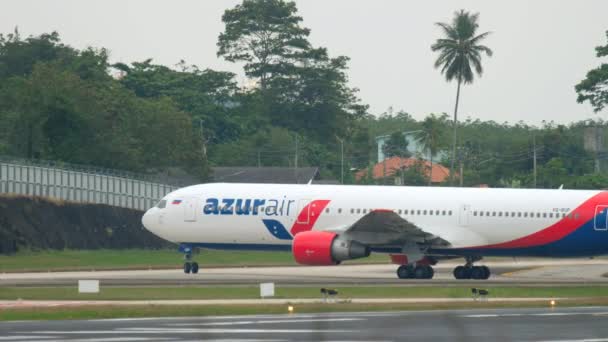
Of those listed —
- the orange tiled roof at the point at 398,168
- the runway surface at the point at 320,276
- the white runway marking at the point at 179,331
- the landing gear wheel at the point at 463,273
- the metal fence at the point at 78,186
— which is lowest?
the white runway marking at the point at 179,331

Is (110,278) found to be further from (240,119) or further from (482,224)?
(240,119)

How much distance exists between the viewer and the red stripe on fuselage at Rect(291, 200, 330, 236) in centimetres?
5559

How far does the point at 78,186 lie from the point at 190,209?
26.1 metres

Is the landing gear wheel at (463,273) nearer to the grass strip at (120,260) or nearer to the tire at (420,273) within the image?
the tire at (420,273)

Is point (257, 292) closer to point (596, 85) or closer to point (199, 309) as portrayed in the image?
point (199, 309)

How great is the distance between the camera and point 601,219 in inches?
2085

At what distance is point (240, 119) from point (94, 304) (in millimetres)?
108960

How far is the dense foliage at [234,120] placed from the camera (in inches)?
3824

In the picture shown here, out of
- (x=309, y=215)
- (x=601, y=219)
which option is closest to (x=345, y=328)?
(x=601, y=219)

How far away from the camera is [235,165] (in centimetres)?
13825

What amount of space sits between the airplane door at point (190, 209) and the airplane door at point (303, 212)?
462 centimetres

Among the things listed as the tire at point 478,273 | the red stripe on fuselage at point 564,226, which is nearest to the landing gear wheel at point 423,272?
the tire at point 478,273

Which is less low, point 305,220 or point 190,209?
point 190,209

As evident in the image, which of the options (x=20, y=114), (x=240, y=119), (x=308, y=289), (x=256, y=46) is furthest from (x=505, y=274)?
(x=256, y=46)
